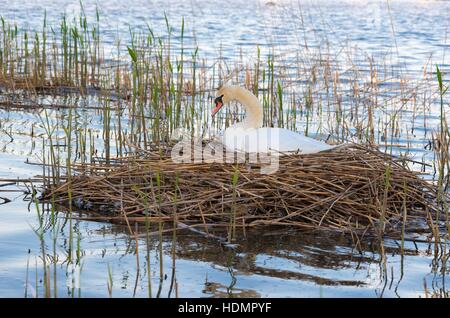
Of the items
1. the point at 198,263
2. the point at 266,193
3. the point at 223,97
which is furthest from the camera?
the point at 223,97

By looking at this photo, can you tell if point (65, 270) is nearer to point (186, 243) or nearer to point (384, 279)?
point (186, 243)

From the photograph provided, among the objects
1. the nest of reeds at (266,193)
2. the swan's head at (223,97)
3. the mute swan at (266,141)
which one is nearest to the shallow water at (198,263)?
the nest of reeds at (266,193)

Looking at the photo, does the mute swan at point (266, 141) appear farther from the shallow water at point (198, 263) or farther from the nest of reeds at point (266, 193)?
the shallow water at point (198, 263)

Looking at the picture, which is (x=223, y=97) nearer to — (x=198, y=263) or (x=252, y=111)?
(x=252, y=111)

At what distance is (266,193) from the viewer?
18.9 ft

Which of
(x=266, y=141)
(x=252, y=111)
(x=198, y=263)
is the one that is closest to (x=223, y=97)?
(x=252, y=111)

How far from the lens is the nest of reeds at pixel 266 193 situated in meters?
5.65

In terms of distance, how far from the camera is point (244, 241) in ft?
17.5

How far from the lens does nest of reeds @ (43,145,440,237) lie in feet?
18.5

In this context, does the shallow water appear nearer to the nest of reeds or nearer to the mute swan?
the nest of reeds

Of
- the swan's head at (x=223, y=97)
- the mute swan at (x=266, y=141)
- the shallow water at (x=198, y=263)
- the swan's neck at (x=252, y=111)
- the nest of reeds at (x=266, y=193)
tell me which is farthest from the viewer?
the swan's head at (x=223, y=97)

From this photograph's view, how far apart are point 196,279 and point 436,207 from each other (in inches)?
87.4

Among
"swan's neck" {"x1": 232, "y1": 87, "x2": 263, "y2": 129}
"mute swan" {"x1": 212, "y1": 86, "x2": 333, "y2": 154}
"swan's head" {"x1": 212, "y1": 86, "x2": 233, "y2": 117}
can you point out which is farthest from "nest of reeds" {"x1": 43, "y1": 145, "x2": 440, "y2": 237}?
"swan's head" {"x1": 212, "y1": 86, "x2": 233, "y2": 117}
